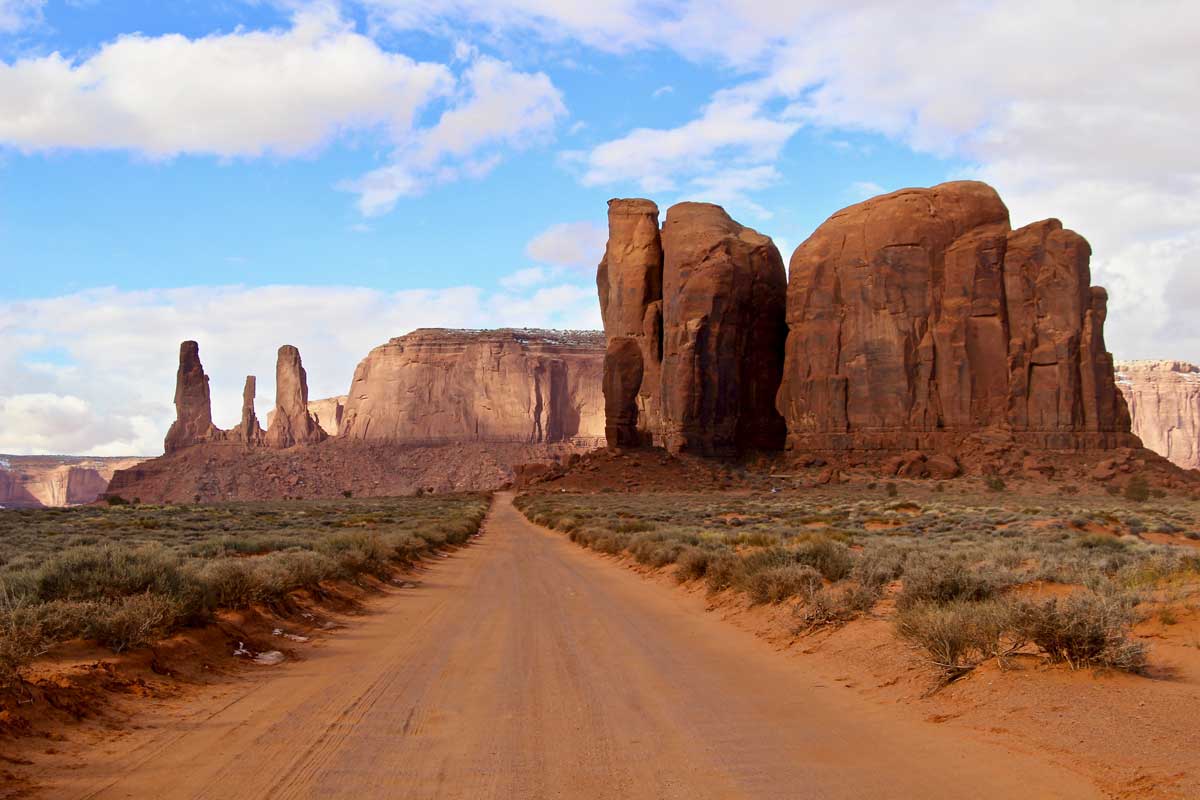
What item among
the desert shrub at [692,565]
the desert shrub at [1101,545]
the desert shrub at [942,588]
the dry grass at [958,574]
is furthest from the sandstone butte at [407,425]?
the desert shrub at [942,588]

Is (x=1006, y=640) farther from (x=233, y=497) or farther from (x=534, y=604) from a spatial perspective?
(x=233, y=497)

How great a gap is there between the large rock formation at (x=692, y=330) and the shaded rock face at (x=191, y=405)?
199 feet

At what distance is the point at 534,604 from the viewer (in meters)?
14.4

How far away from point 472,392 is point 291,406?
A: 82.8ft

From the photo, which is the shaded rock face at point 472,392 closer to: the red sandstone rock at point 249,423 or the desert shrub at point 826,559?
the red sandstone rock at point 249,423

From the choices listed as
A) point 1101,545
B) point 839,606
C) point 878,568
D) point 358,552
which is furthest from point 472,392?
point 839,606

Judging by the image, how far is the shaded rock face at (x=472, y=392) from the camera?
442 feet

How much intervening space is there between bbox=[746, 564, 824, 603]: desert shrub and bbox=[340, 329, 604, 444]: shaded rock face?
4756 inches

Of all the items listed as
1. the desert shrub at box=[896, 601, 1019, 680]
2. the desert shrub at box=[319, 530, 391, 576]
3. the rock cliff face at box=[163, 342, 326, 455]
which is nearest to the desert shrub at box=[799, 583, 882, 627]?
the desert shrub at box=[896, 601, 1019, 680]

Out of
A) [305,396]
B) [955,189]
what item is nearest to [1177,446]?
[955,189]

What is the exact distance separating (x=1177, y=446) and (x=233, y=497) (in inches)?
5618

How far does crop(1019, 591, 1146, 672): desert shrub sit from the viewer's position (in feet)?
22.7

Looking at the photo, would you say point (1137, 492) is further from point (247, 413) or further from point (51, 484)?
point (51, 484)

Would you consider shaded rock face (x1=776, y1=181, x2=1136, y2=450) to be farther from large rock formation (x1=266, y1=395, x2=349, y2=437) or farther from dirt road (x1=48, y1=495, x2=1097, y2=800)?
large rock formation (x1=266, y1=395, x2=349, y2=437)
